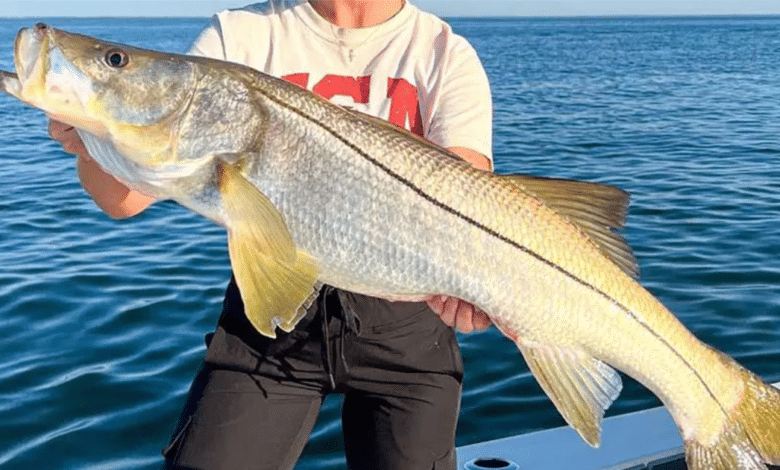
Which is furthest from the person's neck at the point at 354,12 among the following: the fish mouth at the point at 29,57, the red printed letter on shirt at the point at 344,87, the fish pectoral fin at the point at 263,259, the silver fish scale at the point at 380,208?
the fish mouth at the point at 29,57

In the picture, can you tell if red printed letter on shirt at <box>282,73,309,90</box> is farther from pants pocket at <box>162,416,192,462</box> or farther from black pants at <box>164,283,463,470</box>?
pants pocket at <box>162,416,192,462</box>

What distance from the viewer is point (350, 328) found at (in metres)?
3.54

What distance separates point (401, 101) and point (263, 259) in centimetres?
115

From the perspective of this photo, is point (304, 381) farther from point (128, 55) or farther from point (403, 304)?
point (128, 55)

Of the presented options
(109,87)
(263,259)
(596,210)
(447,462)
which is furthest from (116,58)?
(447,462)

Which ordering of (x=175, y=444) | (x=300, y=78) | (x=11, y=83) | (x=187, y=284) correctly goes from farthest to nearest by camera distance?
(x=187, y=284), (x=300, y=78), (x=175, y=444), (x=11, y=83)

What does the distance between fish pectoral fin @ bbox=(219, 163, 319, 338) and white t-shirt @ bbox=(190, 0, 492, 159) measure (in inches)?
38.4

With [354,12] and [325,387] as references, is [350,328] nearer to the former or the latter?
[325,387]

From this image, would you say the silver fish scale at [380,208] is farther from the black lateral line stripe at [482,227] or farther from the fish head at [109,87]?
the fish head at [109,87]

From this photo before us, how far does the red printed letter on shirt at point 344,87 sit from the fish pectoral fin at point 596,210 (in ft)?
2.87

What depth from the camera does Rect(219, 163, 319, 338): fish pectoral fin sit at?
285 cm

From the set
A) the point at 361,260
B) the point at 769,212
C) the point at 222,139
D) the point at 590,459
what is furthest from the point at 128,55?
the point at 769,212

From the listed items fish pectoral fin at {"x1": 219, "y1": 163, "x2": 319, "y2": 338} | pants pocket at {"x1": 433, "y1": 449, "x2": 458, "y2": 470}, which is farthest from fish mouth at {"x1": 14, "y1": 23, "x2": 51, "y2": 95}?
pants pocket at {"x1": 433, "y1": 449, "x2": 458, "y2": 470}

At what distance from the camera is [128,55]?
290cm
